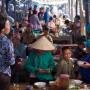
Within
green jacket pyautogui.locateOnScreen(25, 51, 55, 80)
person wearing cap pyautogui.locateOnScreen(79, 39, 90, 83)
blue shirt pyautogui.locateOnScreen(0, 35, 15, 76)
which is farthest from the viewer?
green jacket pyautogui.locateOnScreen(25, 51, 55, 80)

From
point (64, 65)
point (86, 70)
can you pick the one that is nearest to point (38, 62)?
point (64, 65)

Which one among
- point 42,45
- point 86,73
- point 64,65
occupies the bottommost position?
point 86,73

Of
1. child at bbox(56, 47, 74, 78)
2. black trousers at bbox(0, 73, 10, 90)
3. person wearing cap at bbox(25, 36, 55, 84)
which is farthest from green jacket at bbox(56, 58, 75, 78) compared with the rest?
black trousers at bbox(0, 73, 10, 90)

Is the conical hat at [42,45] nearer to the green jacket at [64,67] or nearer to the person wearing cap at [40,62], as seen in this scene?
the person wearing cap at [40,62]

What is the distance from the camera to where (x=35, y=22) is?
1488 centimetres

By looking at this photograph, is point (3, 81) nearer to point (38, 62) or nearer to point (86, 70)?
point (38, 62)

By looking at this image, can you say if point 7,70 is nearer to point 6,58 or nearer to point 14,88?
point 6,58

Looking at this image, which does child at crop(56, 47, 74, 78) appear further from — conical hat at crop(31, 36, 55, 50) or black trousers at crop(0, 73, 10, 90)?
black trousers at crop(0, 73, 10, 90)

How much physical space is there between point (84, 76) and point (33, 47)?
952mm

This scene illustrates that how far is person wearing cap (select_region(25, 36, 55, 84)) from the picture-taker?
6.07 m

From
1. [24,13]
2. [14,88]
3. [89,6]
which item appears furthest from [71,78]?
[24,13]

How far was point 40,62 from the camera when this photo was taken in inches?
244

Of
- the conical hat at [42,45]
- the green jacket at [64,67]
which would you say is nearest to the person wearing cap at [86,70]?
the green jacket at [64,67]

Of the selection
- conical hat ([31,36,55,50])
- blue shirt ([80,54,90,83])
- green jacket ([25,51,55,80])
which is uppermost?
conical hat ([31,36,55,50])
